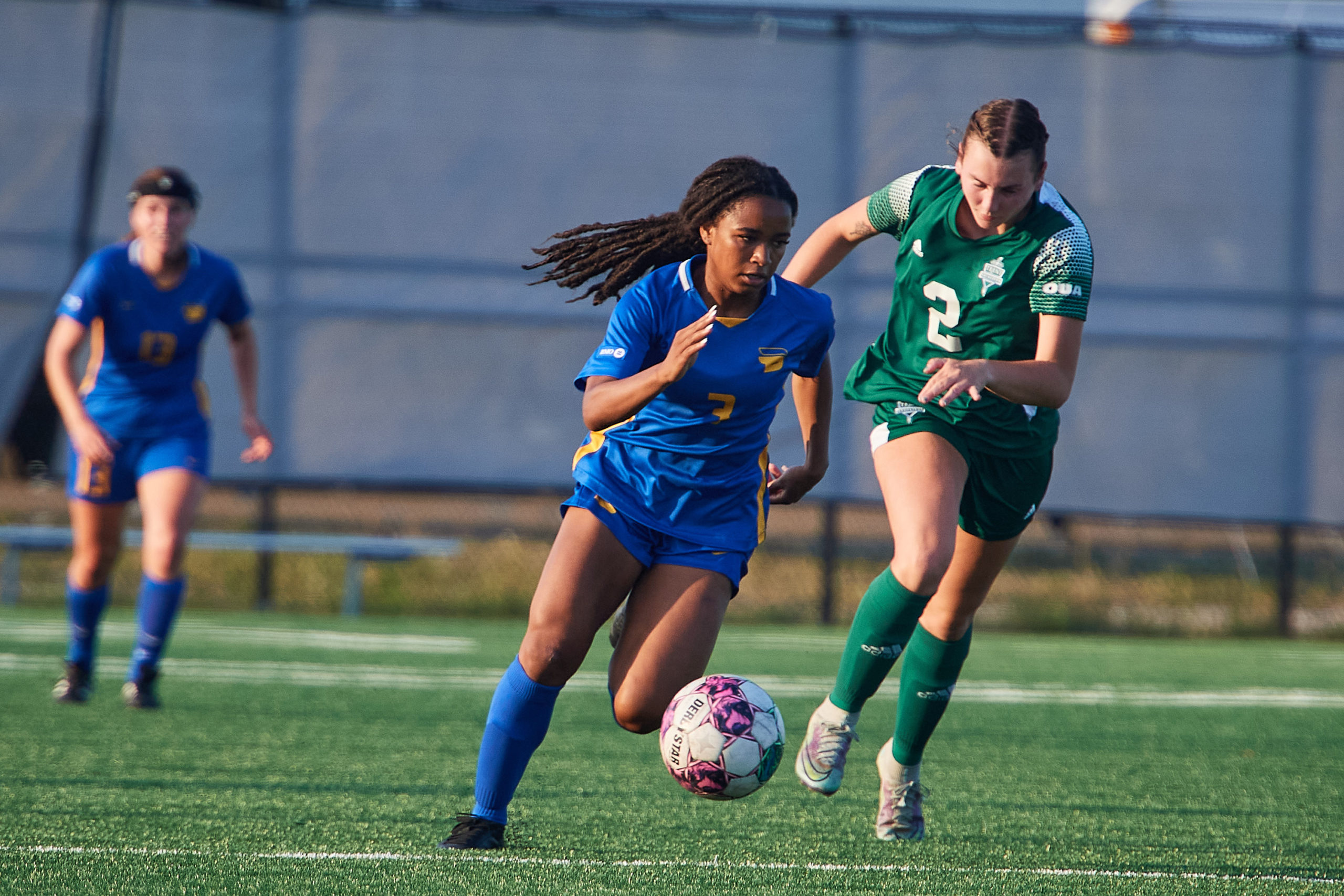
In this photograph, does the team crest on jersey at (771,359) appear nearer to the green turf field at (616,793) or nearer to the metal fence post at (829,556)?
the green turf field at (616,793)

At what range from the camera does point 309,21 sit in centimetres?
920

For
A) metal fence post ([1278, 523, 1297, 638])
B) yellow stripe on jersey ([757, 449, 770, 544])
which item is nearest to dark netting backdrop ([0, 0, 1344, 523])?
metal fence post ([1278, 523, 1297, 638])

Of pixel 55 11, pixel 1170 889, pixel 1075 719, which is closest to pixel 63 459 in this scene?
pixel 55 11

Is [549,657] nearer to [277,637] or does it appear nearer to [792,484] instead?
[792,484]

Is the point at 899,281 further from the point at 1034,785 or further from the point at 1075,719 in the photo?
the point at 1075,719

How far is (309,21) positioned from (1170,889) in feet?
26.6

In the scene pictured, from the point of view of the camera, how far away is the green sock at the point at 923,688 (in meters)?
3.50

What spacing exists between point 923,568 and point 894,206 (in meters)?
1.01

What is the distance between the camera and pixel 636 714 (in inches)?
126

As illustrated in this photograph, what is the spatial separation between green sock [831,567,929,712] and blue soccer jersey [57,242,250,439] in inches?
125

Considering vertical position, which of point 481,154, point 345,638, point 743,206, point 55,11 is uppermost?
point 55,11

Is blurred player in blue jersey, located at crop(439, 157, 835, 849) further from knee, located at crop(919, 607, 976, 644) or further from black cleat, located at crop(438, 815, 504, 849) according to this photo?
knee, located at crop(919, 607, 976, 644)

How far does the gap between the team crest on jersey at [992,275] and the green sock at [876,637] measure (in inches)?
29.7

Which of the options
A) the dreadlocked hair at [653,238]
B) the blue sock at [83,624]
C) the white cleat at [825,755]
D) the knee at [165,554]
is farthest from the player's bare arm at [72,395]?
the white cleat at [825,755]
